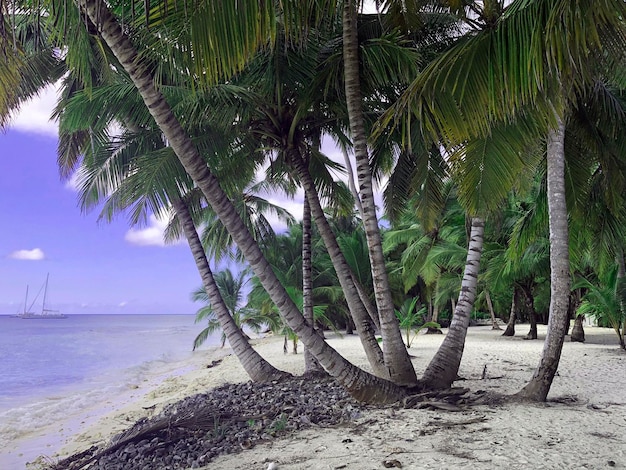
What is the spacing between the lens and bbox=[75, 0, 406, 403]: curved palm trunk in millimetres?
4430

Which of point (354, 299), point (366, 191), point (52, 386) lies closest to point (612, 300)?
point (354, 299)

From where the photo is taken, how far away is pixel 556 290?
5.78m

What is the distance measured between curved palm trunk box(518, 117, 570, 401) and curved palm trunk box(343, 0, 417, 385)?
156 centimetres

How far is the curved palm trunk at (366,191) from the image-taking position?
6.11 meters

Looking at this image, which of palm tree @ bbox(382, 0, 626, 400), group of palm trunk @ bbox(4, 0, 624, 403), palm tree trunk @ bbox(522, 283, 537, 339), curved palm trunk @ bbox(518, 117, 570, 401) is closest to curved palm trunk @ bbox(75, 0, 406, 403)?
group of palm trunk @ bbox(4, 0, 624, 403)

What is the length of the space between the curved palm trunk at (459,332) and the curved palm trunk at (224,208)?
2.95 feet

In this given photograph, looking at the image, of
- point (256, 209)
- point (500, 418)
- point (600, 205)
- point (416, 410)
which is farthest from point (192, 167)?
point (256, 209)

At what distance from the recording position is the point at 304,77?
7.23 meters

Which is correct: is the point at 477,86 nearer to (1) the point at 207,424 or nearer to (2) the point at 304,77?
(2) the point at 304,77

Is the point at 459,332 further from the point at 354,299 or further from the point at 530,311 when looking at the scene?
the point at 530,311

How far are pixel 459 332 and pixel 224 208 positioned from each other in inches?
157

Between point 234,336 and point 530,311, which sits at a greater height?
point 530,311

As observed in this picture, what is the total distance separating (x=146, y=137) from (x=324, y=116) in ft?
11.1

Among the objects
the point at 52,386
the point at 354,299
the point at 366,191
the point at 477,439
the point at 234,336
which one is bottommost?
the point at 52,386
